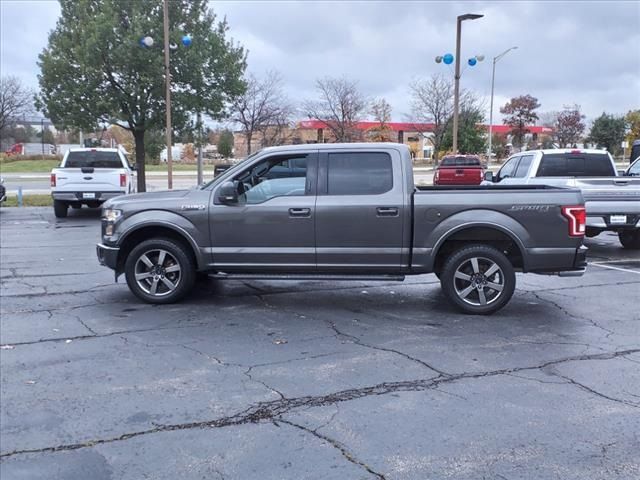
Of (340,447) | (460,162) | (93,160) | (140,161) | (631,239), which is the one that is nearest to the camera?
(340,447)

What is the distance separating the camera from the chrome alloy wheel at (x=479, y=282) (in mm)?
6758

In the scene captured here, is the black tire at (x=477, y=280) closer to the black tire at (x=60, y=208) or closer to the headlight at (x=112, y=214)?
the headlight at (x=112, y=214)

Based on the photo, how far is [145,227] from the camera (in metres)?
7.19

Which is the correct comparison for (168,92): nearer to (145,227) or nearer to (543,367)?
(145,227)

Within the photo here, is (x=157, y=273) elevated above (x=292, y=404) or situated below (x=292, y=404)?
above

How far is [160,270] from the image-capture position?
7.21 meters

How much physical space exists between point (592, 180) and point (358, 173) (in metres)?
5.89

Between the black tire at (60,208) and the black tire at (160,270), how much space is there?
1216 cm

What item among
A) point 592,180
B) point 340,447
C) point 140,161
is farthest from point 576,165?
point 140,161

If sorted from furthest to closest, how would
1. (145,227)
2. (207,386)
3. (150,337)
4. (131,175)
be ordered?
(131,175) < (145,227) < (150,337) < (207,386)

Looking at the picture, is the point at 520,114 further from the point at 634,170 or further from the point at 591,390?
the point at 591,390

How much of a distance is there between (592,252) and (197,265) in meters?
8.37

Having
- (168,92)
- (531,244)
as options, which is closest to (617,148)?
(168,92)

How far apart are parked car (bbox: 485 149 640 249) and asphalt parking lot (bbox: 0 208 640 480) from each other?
3.16m
